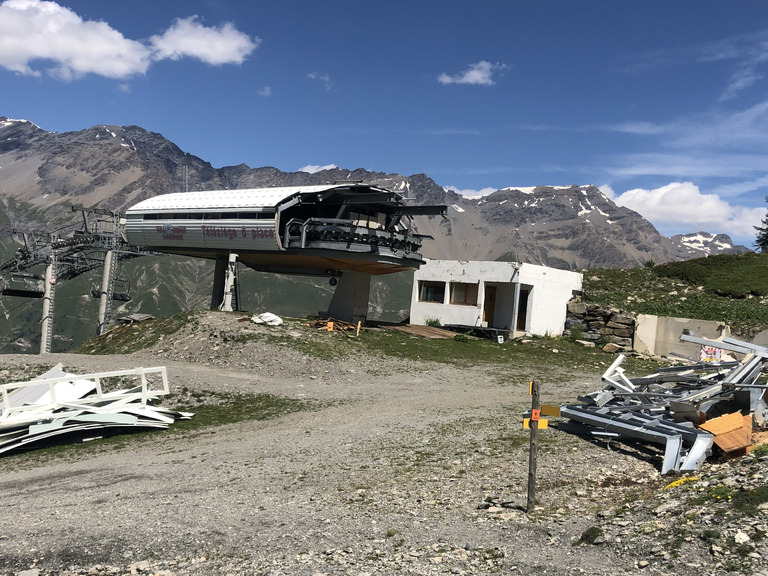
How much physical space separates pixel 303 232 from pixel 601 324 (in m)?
22.8

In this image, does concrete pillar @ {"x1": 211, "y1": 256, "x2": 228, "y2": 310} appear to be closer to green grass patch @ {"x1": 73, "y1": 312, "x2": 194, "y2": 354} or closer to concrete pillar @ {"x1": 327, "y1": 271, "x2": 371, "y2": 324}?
green grass patch @ {"x1": 73, "y1": 312, "x2": 194, "y2": 354}

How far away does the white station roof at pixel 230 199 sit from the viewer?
40500 millimetres

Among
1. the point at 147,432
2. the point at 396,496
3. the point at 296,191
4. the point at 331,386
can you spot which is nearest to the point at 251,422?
the point at 147,432

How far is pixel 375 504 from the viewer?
1167cm

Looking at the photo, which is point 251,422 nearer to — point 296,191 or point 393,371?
point 393,371

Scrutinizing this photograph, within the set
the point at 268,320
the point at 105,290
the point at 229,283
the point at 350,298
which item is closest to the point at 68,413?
the point at 268,320

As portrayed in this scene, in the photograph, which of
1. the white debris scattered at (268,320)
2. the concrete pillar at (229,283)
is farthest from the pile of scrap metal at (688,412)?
the concrete pillar at (229,283)

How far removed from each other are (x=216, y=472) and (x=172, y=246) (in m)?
34.3

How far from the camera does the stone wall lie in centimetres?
4259

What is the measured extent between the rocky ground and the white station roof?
2242cm

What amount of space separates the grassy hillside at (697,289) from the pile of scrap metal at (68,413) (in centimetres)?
3594

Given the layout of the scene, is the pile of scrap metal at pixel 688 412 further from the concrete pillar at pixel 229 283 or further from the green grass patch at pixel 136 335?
the concrete pillar at pixel 229 283

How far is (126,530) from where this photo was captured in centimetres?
1070

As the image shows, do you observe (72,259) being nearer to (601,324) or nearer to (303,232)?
(303,232)
